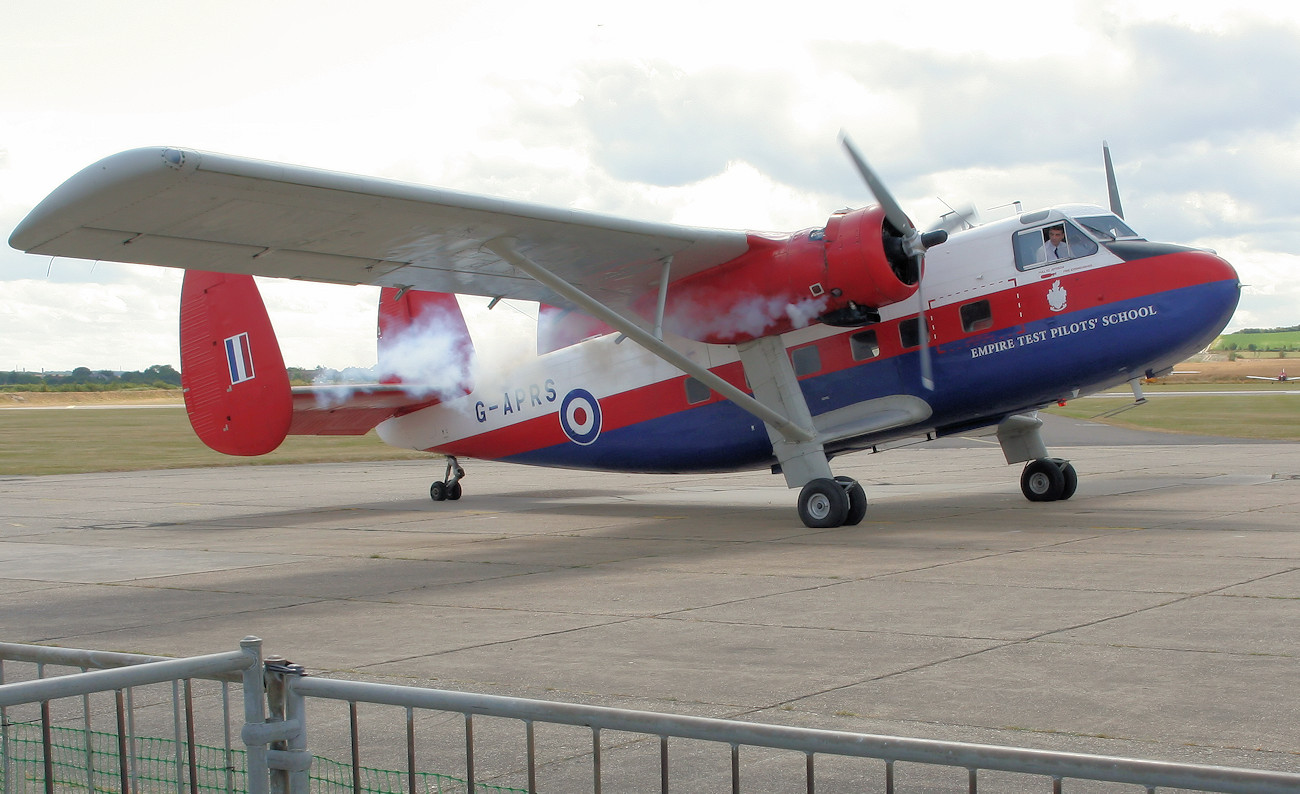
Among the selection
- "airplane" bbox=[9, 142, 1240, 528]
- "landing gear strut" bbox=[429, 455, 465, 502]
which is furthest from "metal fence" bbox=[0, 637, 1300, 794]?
"landing gear strut" bbox=[429, 455, 465, 502]

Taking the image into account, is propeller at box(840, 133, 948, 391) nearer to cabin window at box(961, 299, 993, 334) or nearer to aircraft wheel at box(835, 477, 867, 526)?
cabin window at box(961, 299, 993, 334)

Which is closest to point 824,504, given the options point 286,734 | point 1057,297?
point 1057,297

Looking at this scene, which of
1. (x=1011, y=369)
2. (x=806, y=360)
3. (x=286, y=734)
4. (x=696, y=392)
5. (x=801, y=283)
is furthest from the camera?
(x=696, y=392)

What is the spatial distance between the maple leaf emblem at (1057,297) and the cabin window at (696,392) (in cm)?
480

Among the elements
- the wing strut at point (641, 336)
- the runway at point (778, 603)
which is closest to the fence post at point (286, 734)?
the runway at point (778, 603)

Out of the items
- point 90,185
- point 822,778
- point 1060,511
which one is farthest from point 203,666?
point 1060,511

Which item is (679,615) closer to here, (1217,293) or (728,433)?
(728,433)

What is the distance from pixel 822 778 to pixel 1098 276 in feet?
33.7

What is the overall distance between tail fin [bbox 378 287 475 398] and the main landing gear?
9269 millimetres

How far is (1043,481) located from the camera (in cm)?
1678

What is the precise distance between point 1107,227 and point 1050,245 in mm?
704

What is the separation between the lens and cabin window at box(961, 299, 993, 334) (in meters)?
14.1

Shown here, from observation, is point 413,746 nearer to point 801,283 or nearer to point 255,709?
point 255,709

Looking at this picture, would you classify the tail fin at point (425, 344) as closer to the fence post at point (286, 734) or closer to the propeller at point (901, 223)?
the propeller at point (901, 223)
